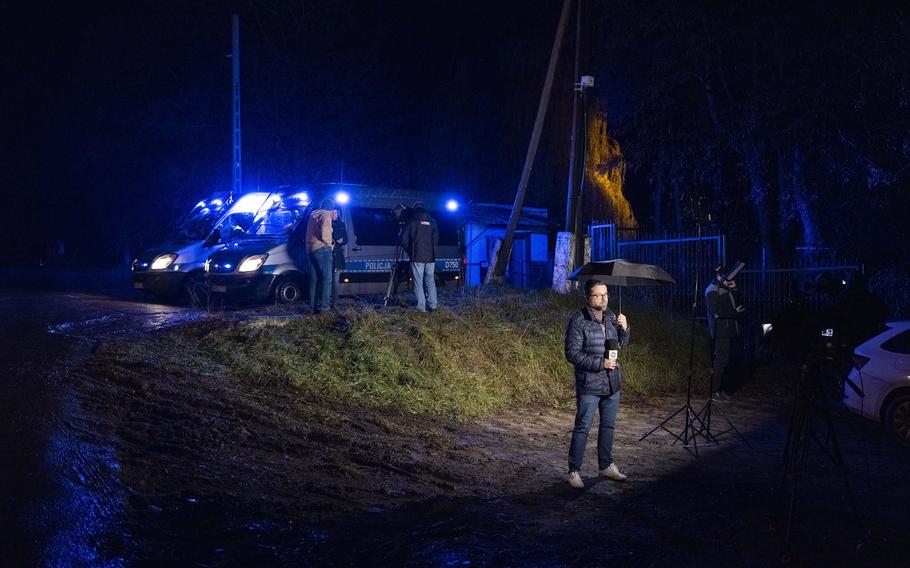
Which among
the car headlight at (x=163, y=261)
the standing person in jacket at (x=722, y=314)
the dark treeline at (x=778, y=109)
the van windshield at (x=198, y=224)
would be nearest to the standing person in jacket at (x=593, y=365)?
the standing person in jacket at (x=722, y=314)

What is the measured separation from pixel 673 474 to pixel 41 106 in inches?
1670

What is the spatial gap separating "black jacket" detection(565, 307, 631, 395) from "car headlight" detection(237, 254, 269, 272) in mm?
9221

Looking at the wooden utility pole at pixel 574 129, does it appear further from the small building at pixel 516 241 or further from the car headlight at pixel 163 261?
the car headlight at pixel 163 261

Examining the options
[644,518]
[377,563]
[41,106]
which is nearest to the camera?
[377,563]

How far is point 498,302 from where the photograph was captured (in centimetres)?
1324

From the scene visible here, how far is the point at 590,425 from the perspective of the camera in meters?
6.96

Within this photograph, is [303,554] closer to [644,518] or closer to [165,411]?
[644,518]

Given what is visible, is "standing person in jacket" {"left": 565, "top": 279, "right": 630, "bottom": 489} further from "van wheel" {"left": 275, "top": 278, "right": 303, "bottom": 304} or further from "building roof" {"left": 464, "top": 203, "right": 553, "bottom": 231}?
"building roof" {"left": 464, "top": 203, "right": 553, "bottom": 231}

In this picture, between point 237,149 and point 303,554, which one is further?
point 237,149

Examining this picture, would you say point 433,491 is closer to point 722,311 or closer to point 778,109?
point 722,311

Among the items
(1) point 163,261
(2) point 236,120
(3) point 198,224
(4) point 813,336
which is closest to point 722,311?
(4) point 813,336

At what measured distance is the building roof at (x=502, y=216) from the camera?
24.4 metres

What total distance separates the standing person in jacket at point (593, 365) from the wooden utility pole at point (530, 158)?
9127mm

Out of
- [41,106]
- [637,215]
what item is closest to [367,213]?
[637,215]
